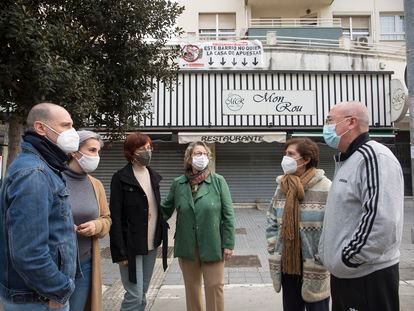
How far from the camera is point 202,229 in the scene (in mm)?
4215

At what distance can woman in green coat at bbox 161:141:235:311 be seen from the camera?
421 cm

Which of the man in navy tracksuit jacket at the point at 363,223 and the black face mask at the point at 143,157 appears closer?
the man in navy tracksuit jacket at the point at 363,223

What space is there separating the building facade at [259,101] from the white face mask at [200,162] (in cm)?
1067

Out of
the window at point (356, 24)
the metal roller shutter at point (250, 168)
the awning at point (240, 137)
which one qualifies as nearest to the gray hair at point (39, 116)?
the awning at point (240, 137)

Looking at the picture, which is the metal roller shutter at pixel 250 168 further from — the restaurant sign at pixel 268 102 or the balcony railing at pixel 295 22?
the balcony railing at pixel 295 22

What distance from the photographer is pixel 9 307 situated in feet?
7.63

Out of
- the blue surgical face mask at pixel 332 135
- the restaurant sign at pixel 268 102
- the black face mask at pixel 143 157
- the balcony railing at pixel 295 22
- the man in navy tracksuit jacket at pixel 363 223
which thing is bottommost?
the man in navy tracksuit jacket at pixel 363 223

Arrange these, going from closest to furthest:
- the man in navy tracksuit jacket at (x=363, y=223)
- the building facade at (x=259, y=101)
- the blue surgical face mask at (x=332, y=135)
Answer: the man in navy tracksuit jacket at (x=363, y=223)
the blue surgical face mask at (x=332, y=135)
the building facade at (x=259, y=101)

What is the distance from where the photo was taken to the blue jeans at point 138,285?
3.94 m

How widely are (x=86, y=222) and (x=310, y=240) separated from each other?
1863 mm

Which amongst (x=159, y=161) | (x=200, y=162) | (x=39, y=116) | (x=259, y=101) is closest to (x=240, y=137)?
(x=259, y=101)

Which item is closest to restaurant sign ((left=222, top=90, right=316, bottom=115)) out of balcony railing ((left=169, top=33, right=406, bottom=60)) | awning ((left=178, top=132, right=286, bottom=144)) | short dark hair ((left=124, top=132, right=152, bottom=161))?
awning ((left=178, top=132, right=286, bottom=144))

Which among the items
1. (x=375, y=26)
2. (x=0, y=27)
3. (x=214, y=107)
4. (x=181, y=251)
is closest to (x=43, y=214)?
(x=181, y=251)

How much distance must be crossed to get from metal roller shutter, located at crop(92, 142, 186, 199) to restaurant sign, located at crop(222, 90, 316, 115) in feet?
8.43
